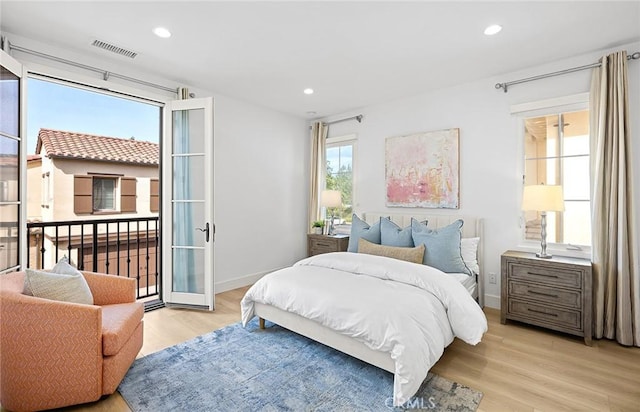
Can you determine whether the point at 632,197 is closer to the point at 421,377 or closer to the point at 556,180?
the point at 556,180

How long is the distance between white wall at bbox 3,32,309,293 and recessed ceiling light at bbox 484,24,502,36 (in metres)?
3.06

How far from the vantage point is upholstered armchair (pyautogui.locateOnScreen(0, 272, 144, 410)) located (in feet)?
5.46

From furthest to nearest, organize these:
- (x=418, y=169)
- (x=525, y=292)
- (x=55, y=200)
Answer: (x=55, y=200) < (x=418, y=169) < (x=525, y=292)

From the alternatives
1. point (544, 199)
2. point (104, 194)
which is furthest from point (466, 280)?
point (104, 194)

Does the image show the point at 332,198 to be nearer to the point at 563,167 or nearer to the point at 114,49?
the point at 563,167

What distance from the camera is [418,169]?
3949 millimetres

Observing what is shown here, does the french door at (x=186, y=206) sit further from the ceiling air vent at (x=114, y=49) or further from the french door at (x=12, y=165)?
the french door at (x=12, y=165)

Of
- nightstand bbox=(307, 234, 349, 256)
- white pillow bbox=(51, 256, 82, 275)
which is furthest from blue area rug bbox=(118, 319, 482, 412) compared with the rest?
nightstand bbox=(307, 234, 349, 256)

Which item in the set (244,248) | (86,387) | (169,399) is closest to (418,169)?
(244,248)

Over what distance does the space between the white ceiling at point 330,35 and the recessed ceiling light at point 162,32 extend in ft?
0.18

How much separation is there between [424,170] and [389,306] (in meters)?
2.40

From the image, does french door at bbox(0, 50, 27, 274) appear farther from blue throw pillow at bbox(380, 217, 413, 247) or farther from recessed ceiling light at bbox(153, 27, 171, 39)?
blue throw pillow at bbox(380, 217, 413, 247)

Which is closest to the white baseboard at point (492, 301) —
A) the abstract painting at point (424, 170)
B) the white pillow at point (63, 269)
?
the abstract painting at point (424, 170)

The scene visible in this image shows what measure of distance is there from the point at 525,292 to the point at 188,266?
3.60 m
